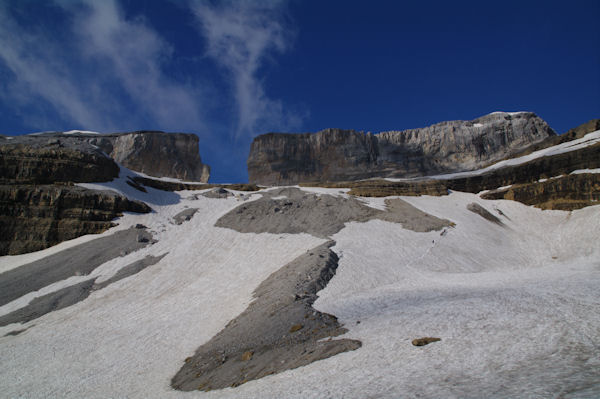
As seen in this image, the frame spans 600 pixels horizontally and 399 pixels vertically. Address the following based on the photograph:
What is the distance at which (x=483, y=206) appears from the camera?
3691 cm

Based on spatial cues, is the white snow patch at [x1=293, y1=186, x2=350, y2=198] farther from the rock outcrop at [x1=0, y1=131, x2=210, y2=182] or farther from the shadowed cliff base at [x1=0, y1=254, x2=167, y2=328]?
the rock outcrop at [x1=0, y1=131, x2=210, y2=182]

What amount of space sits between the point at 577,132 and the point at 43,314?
6513 centimetres

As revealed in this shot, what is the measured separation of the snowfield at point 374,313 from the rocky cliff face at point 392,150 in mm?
36899

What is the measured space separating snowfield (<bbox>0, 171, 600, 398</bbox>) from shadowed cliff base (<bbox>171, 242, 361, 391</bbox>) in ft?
1.75

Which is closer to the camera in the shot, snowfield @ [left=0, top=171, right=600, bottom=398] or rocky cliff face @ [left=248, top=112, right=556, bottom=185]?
snowfield @ [left=0, top=171, right=600, bottom=398]

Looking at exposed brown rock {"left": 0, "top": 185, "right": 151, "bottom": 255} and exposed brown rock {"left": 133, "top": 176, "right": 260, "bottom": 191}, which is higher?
exposed brown rock {"left": 133, "top": 176, "right": 260, "bottom": 191}

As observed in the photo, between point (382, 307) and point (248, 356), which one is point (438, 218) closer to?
point (382, 307)

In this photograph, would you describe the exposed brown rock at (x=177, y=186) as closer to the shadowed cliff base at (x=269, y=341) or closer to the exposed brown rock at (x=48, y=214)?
the exposed brown rock at (x=48, y=214)

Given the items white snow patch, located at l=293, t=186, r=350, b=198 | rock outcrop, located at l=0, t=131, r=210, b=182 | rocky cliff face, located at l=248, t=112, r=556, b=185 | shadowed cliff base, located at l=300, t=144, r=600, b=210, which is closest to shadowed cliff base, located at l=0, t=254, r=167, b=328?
white snow patch, located at l=293, t=186, r=350, b=198

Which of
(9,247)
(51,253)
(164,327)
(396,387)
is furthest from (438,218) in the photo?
(9,247)

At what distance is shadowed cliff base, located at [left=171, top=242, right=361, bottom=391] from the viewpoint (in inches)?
323

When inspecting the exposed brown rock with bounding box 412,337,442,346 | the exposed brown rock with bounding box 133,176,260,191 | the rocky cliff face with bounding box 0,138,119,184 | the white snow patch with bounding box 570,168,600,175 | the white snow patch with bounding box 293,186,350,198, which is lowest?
the exposed brown rock with bounding box 412,337,442,346

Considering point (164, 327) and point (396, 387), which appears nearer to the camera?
point (396, 387)

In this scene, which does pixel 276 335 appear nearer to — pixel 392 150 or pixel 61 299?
pixel 61 299
